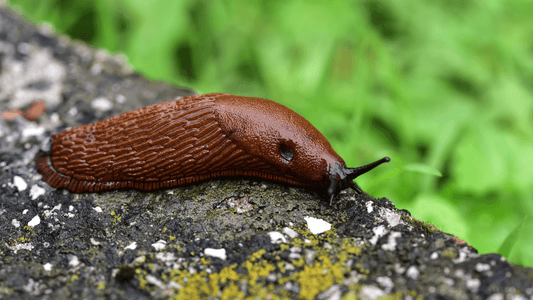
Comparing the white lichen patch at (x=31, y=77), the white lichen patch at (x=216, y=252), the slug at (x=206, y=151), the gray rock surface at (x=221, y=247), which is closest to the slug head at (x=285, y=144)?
the slug at (x=206, y=151)

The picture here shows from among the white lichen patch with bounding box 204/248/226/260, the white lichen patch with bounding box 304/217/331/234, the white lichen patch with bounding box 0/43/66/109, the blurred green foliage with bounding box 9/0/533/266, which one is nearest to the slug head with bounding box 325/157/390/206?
the white lichen patch with bounding box 304/217/331/234

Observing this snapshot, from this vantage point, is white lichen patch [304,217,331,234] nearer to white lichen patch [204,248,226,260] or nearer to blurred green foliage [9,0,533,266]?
white lichen patch [204,248,226,260]

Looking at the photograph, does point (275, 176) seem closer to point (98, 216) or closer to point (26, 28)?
point (98, 216)

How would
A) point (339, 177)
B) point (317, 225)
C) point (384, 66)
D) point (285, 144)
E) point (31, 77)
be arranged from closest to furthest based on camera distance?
point (317, 225) → point (339, 177) → point (285, 144) → point (31, 77) → point (384, 66)

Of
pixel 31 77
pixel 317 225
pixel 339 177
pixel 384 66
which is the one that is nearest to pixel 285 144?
pixel 339 177

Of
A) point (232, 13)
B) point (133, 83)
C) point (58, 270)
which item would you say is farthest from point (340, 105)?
point (58, 270)

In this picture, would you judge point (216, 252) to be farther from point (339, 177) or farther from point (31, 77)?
point (31, 77)
